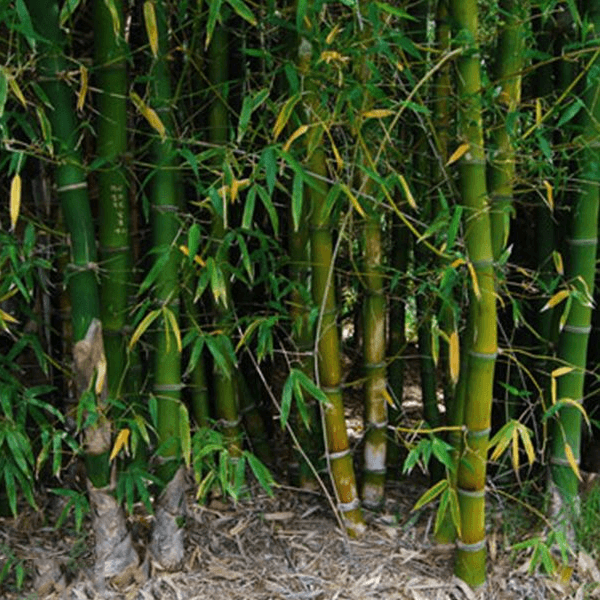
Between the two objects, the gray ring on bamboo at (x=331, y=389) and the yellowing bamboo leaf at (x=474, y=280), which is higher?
the yellowing bamboo leaf at (x=474, y=280)

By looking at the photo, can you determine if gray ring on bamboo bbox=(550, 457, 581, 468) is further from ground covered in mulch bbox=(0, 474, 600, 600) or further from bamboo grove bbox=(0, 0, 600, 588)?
ground covered in mulch bbox=(0, 474, 600, 600)

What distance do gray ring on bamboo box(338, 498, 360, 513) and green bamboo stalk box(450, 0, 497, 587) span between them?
0.92 ft

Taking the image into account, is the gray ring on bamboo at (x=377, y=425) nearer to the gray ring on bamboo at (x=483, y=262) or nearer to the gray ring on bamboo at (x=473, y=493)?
the gray ring on bamboo at (x=473, y=493)

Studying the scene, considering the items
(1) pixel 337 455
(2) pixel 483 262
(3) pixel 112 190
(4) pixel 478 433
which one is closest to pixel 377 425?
(1) pixel 337 455

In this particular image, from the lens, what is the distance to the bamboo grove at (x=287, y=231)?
153 cm

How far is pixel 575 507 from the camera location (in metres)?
1.95

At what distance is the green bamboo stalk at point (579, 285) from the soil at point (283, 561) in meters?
0.23

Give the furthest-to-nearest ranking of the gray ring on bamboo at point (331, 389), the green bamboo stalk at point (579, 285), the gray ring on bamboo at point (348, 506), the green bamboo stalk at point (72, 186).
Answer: the gray ring on bamboo at point (348, 506) → the gray ring on bamboo at point (331, 389) → the green bamboo stalk at point (579, 285) → the green bamboo stalk at point (72, 186)

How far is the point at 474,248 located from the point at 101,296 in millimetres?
837

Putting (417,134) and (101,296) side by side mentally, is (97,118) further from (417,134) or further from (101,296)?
(417,134)

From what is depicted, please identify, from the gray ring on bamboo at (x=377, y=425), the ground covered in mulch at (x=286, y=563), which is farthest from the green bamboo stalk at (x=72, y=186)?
the gray ring on bamboo at (x=377, y=425)

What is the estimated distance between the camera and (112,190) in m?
1.64

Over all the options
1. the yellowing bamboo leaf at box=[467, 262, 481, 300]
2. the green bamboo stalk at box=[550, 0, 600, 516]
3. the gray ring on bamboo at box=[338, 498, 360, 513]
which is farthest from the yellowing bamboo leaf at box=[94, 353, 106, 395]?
the green bamboo stalk at box=[550, 0, 600, 516]

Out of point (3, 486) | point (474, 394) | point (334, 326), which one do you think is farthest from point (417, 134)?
point (3, 486)
